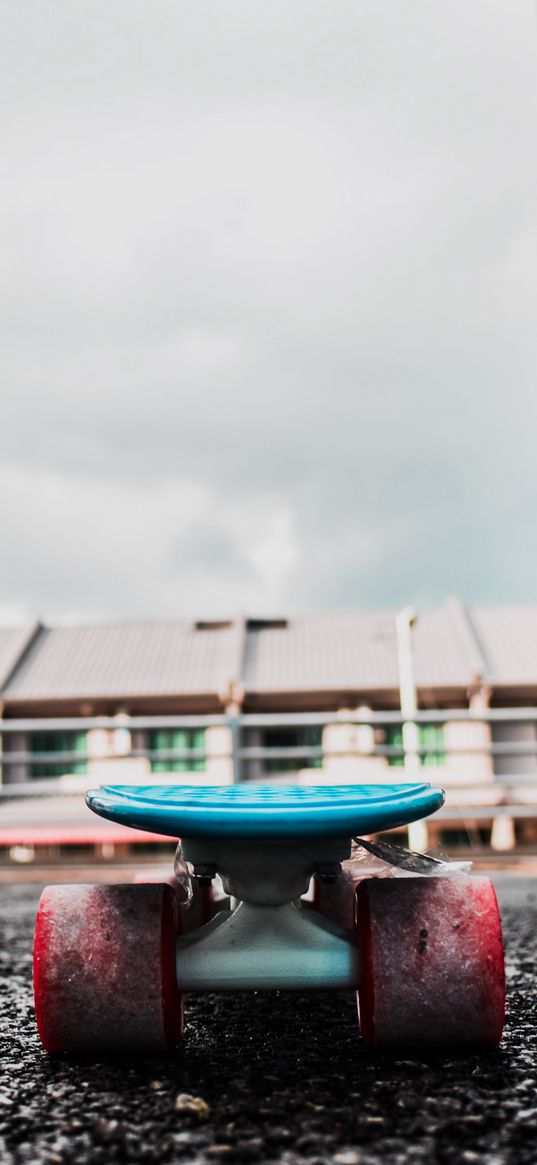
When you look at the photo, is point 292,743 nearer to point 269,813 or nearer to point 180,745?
point 180,745

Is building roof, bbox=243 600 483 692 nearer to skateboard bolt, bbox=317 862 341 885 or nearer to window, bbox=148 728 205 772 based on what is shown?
window, bbox=148 728 205 772

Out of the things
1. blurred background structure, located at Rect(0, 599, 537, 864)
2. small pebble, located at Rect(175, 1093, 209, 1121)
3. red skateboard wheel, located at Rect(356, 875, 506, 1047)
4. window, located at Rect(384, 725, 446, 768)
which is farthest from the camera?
window, located at Rect(384, 725, 446, 768)

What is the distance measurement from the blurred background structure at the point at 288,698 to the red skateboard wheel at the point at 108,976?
14.2 m

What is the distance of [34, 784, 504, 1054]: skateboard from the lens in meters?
1.22

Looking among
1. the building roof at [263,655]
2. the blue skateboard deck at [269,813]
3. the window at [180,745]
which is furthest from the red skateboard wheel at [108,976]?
the building roof at [263,655]

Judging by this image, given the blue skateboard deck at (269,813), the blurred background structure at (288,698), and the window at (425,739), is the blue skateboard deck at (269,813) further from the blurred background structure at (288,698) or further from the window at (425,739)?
the window at (425,739)

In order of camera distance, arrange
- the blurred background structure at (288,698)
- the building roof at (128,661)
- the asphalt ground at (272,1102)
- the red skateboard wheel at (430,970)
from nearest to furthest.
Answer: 1. the asphalt ground at (272,1102)
2. the red skateboard wheel at (430,970)
3. the blurred background structure at (288,698)
4. the building roof at (128,661)

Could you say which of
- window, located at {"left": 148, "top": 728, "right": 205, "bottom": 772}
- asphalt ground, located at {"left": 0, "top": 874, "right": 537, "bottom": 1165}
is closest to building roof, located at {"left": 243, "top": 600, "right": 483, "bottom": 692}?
window, located at {"left": 148, "top": 728, "right": 205, "bottom": 772}

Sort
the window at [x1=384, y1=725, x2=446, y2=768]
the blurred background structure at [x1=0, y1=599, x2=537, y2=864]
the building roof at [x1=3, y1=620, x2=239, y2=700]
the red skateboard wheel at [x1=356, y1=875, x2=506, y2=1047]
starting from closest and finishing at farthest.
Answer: the red skateboard wheel at [x1=356, y1=875, x2=506, y2=1047]
the blurred background structure at [x1=0, y1=599, x2=537, y2=864]
the window at [x1=384, y1=725, x2=446, y2=768]
the building roof at [x1=3, y1=620, x2=239, y2=700]

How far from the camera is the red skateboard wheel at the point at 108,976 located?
123 cm

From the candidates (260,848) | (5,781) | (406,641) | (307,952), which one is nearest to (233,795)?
(260,848)

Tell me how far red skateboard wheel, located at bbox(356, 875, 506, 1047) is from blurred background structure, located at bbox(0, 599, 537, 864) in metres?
14.2

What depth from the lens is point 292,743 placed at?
56.9 feet

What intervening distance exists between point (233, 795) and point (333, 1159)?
20.6 inches
